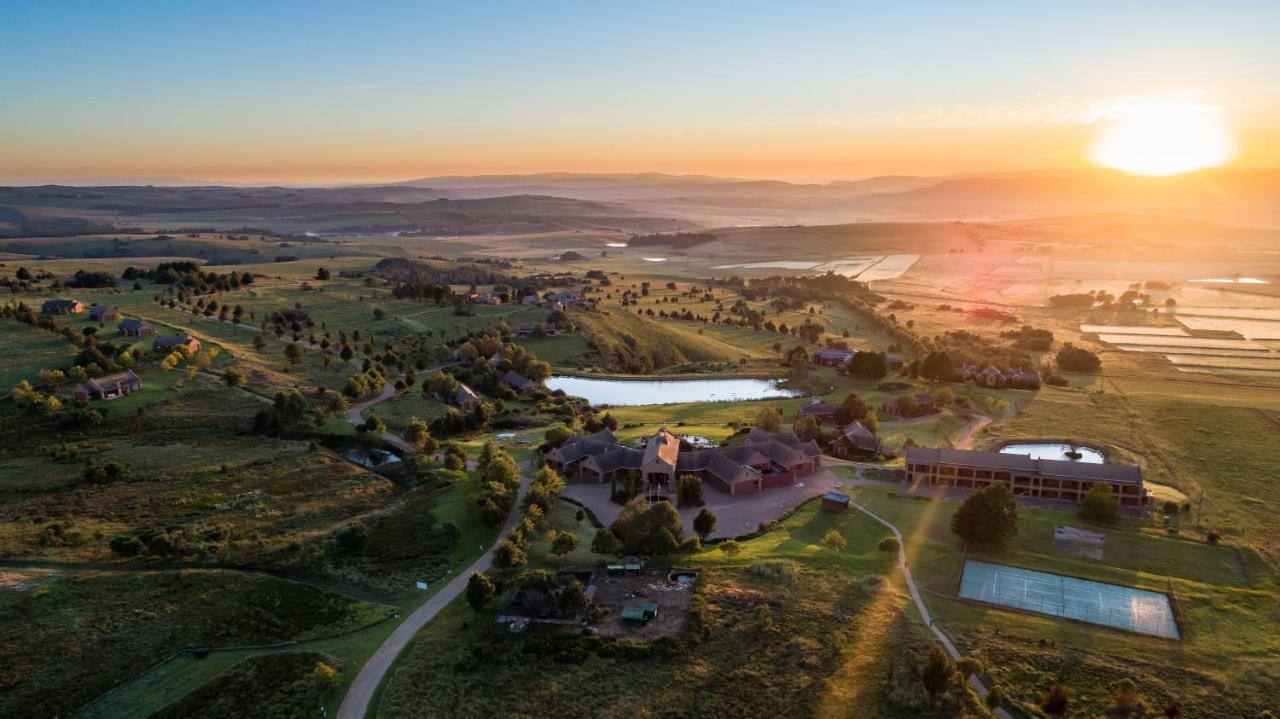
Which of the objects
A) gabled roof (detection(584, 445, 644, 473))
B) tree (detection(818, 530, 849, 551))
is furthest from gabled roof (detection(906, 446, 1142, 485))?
gabled roof (detection(584, 445, 644, 473))

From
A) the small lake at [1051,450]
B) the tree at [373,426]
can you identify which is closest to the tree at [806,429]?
the small lake at [1051,450]

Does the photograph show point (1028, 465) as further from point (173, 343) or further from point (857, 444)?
point (173, 343)

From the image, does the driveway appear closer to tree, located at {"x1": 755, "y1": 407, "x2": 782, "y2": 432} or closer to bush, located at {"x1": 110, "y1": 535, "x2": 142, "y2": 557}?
tree, located at {"x1": 755, "y1": 407, "x2": 782, "y2": 432}

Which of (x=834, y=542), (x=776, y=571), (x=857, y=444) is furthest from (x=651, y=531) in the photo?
(x=857, y=444)

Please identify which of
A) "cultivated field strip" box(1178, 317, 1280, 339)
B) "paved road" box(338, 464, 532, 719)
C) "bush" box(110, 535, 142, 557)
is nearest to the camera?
"paved road" box(338, 464, 532, 719)

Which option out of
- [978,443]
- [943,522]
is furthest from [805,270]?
[943,522]
